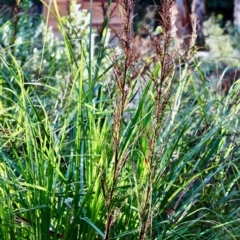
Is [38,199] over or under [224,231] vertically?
over

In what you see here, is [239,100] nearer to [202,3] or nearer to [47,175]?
[47,175]

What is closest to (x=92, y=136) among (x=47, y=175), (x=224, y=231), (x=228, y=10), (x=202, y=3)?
(x=47, y=175)

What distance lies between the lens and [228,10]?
912 inches

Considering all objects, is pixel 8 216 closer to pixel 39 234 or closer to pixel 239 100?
pixel 39 234

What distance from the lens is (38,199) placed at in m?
1.93

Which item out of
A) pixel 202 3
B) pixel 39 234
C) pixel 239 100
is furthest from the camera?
pixel 202 3

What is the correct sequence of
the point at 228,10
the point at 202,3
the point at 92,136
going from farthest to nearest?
1. the point at 228,10
2. the point at 202,3
3. the point at 92,136

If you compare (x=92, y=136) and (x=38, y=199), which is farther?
(x=92, y=136)

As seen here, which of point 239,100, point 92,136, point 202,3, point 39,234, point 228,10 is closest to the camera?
point 39,234

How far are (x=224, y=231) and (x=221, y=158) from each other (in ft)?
1.27

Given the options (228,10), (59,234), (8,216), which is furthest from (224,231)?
(228,10)

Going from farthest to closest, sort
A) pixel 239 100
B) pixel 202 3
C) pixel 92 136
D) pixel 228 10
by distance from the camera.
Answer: pixel 228 10, pixel 202 3, pixel 239 100, pixel 92 136

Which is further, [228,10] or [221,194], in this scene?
[228,10]

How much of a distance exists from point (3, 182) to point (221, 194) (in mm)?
957
